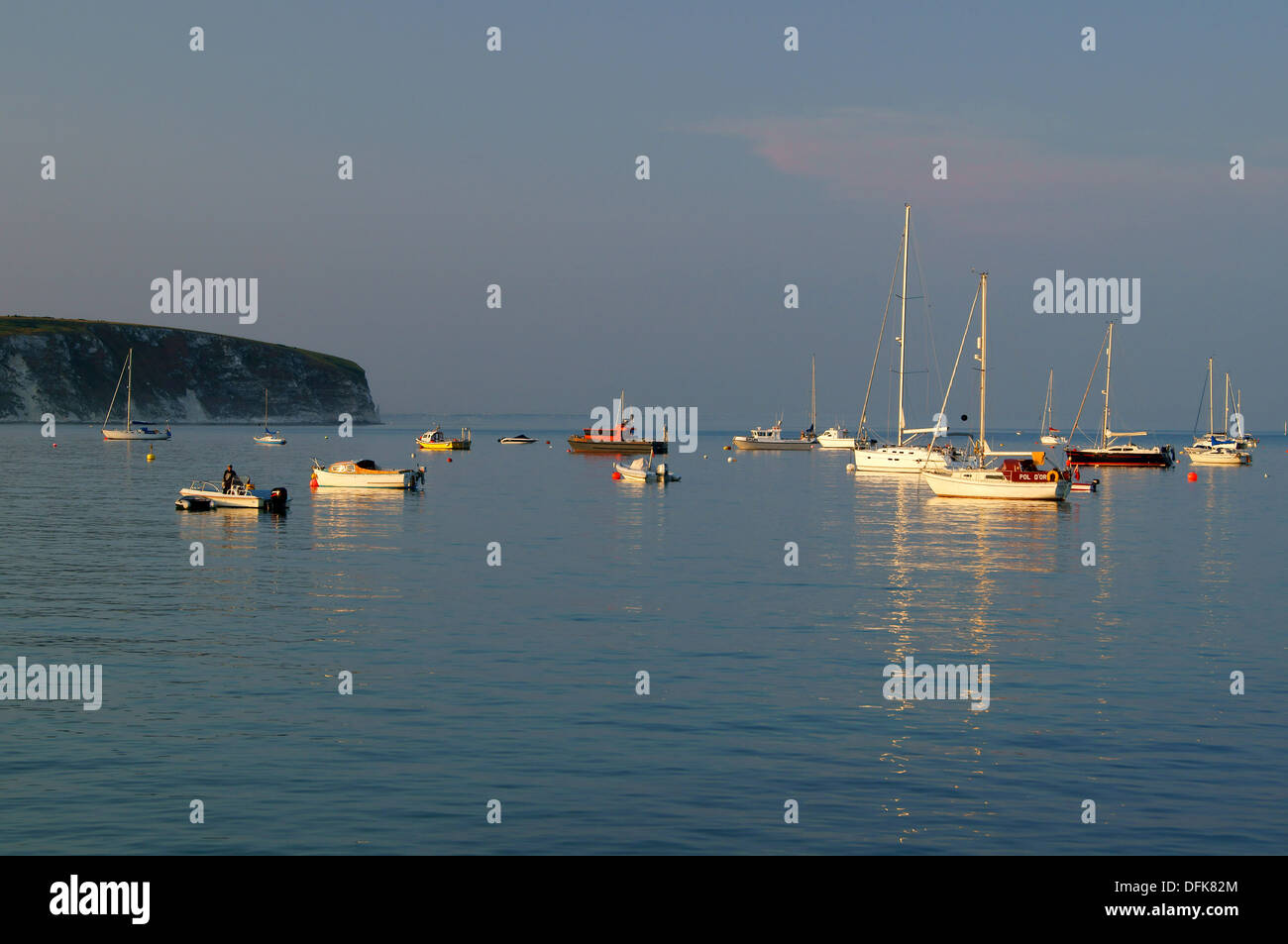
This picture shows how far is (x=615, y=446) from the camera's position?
→ 191625 mm

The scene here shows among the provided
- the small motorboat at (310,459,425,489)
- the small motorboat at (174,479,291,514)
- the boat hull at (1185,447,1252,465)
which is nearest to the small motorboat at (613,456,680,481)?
the small motorboat at (310,459,425,489)

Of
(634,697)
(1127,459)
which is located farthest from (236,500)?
(1127,459)

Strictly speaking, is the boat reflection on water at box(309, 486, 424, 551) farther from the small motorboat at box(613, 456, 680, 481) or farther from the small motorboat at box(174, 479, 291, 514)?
the small motorboat at box(613, 456, 680, 481)

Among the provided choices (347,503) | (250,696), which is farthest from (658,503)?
(250,696)

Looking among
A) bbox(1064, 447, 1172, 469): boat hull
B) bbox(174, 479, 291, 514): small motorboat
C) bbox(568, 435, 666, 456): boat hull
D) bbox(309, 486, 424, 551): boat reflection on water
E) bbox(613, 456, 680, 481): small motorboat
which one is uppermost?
bbox(568, 435, 666, 456): boat hull

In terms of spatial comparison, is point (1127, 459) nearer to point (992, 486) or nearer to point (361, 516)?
point (992, 486)

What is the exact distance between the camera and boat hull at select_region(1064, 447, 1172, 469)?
160 m

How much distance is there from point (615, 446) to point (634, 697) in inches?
6527

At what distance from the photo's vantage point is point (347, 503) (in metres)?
86.6

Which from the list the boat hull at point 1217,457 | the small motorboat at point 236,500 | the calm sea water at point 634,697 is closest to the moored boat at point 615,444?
the boat hull at point 1217,457

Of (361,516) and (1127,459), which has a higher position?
(1127,459)

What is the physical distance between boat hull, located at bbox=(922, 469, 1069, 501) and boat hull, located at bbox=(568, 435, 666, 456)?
93.5 meters

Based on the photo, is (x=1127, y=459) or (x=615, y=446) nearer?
(x=1127, y=459)
